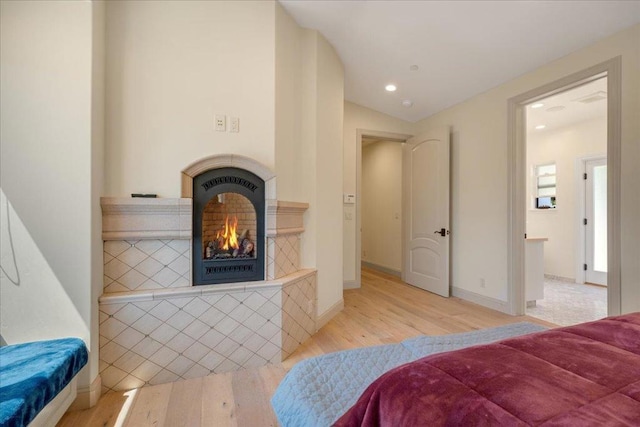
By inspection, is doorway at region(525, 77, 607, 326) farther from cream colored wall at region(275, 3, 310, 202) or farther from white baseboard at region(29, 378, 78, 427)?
white baseboard at region(29, 378, 78, 427)

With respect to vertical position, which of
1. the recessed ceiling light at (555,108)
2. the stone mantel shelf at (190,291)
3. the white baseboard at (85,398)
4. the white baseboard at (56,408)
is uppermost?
the recessed ceiling light at (555,108)

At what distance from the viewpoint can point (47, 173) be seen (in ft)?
5.46

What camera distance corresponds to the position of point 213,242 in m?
2.18

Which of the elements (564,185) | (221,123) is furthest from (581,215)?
(221,123)

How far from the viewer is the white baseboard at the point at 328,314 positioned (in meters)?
2.78

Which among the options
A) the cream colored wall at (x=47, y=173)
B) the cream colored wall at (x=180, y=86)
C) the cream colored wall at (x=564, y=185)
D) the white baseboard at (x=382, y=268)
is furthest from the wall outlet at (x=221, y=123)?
the cream colored wall at (x=564, y=185)

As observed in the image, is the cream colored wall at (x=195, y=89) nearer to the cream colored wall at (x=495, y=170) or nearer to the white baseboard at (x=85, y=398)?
the white baseboard at (x=85, y=398)

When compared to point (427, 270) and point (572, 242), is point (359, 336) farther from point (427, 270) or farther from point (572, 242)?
point (572, 242)

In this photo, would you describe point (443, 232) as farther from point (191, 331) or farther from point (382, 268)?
point (191, 331)

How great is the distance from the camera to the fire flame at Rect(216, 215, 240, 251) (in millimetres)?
2229

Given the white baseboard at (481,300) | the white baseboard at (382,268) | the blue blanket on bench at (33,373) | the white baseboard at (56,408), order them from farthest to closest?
the white baseboard at (382,268) < the white baseboard at (481,300) < the white baseboard at (56,408) < the blue blanket on bench at (33,373)

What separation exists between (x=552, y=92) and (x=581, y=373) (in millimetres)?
Result: 2929

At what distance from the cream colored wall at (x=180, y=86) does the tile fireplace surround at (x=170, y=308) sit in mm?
237

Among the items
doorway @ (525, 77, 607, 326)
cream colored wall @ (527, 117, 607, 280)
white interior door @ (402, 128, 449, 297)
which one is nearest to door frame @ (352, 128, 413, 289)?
white interior door @ (402, 128, 449, 297)
